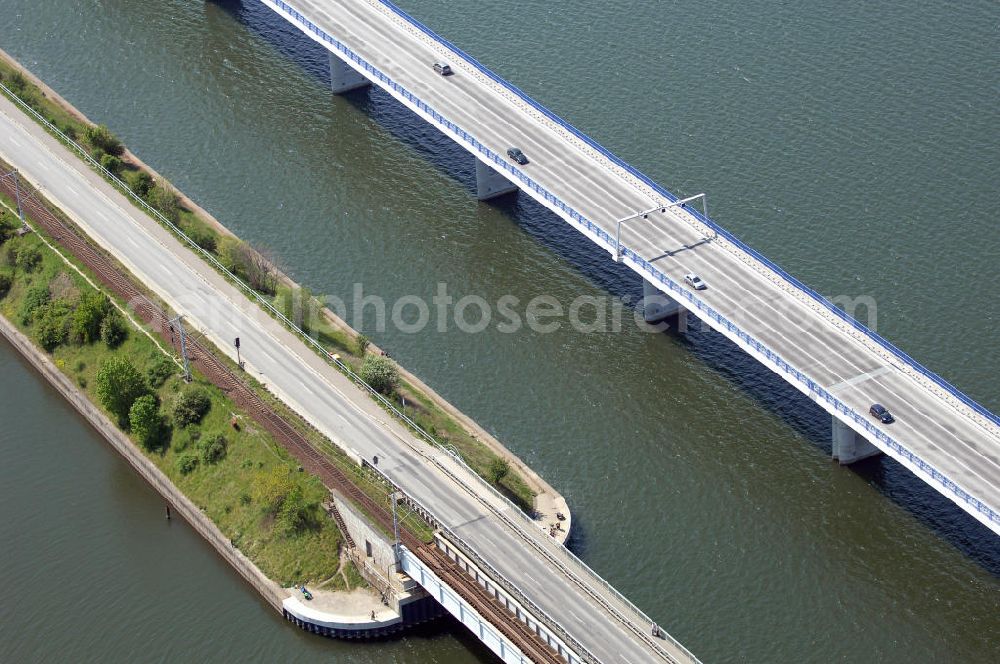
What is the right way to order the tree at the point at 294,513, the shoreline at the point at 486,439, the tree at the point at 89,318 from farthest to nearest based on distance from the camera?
the tree at the point at 89,318 → the shoreline at the point at 486,439 → the tree at the point at 294,513

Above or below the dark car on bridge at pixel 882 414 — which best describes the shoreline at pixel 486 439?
below

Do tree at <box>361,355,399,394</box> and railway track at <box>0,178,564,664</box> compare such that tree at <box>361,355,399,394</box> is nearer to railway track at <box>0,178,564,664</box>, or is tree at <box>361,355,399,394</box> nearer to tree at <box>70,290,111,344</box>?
railway track at <box>0,178,564,664</box>

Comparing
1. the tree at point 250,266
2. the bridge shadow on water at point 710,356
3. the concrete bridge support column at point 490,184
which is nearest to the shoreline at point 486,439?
the tree at point 250,266

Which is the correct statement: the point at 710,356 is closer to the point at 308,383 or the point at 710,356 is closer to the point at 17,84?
the point at 308,383

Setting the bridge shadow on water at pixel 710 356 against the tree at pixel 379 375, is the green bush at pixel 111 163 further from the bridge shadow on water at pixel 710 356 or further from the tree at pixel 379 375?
the tree at pixel 379 375

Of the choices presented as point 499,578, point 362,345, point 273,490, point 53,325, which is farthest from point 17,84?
point 499,578

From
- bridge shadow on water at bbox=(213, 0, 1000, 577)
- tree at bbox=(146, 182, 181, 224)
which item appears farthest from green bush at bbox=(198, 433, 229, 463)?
tree at bbox=(146, 182, 181, 224)
